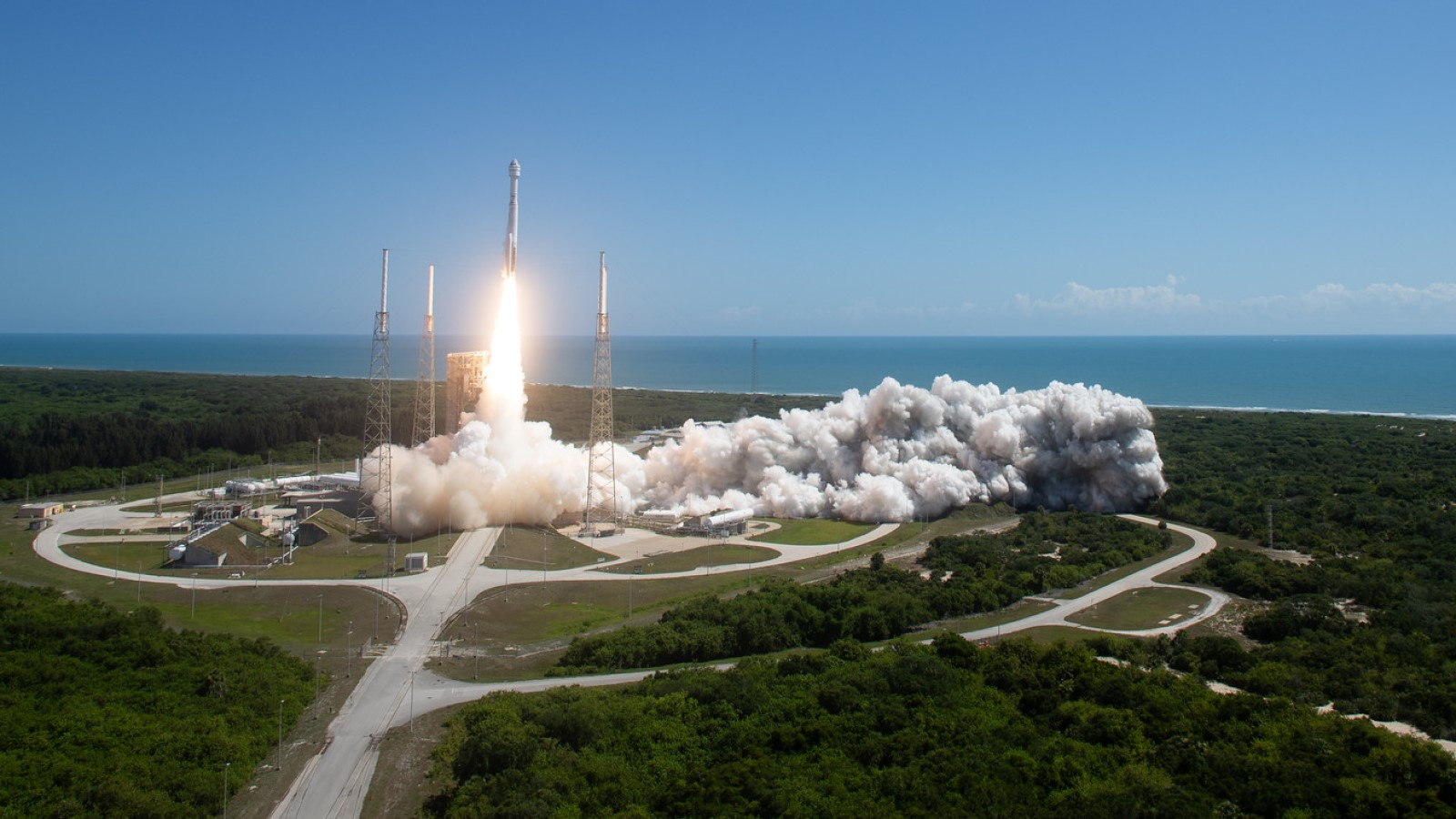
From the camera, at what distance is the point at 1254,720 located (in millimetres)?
22094

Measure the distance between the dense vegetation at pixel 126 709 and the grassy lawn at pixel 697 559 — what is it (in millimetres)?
14629

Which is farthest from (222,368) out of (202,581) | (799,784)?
(799,784)

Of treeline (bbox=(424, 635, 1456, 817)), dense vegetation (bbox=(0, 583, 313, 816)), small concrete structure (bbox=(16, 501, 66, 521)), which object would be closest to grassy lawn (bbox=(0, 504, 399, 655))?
dense vegetation (bbox=(0, 583, 313, 816))

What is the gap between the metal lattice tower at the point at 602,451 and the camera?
43.6 metres

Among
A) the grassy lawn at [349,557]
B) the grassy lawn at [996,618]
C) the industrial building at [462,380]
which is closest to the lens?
the grassy lawn at [996,618]

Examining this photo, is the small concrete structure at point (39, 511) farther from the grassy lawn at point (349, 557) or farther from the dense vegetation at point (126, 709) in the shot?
the dense vegetation at point (126, 709)

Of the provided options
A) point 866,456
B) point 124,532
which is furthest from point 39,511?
point 866,456

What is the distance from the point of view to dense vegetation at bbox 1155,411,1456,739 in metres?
25.6

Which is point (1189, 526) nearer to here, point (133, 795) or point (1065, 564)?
point (1065, 564)

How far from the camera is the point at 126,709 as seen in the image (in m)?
22.8

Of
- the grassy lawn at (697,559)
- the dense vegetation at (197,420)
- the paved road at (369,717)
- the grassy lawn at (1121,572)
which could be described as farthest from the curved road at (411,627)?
the dense vegetation at (197,420)

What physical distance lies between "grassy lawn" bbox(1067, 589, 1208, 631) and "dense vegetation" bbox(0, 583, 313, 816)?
24.2 meters

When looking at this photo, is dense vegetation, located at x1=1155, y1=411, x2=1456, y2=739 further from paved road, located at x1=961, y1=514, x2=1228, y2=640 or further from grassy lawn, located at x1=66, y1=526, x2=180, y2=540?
grassy lawn, located at x1=66, y1=526, x2=180, y2=540

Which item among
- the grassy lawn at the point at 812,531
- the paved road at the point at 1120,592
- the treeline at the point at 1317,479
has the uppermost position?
the treeline at the point at 1317,479
